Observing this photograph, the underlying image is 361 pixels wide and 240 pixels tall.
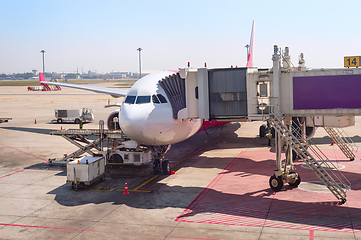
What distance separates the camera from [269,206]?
60.8 ft

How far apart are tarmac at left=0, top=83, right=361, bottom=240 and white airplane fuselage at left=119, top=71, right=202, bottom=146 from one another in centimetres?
304

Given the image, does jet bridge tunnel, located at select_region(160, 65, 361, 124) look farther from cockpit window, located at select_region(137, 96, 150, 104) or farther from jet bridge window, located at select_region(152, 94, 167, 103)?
cockpit window, located at select_region(137, 96, 150, 104)

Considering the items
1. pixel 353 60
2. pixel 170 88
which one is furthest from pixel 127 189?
pixel 353 60

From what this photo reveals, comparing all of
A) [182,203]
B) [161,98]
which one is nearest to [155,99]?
[161,98]

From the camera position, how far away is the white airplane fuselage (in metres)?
21.6

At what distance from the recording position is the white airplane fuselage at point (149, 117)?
70.8 feet

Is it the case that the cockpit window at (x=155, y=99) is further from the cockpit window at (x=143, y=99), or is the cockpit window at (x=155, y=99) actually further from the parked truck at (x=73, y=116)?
the parked truck at (x=73, y=116)

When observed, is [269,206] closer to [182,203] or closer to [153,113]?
[182,203]

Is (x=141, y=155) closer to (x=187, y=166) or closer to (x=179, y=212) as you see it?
(x=187, y=166)

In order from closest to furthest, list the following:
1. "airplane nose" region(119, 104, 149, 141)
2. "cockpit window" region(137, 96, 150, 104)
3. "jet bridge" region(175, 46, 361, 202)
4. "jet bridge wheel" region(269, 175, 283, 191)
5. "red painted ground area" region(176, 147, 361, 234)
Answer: "red painted ground area" region(176, 147, 361, 234), "jet bridge" region(175, 46, 361, 202), "jet bridge wheel" region(269, 175, 283, 191), "airplane nose" region(119, 104, 149, 141), "cockpit window" region(137, 96, 150, 104)

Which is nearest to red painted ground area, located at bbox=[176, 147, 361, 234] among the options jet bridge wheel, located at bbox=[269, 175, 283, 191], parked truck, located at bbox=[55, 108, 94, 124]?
jet bridge wheel, located at bbox=[269, 175, 283, 191]

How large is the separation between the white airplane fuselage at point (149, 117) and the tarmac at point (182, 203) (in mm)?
3042

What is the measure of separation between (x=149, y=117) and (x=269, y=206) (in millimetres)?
8216

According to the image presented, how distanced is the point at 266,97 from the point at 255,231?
26.9 feet
